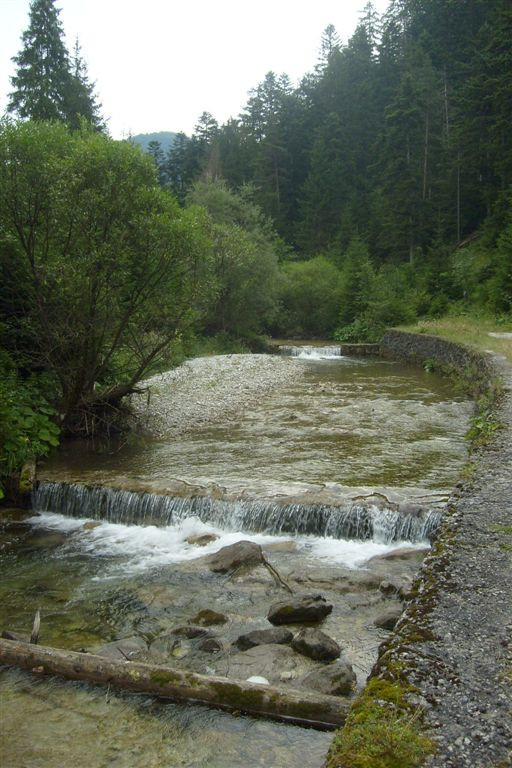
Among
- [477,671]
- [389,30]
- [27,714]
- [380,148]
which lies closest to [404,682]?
[477,671]

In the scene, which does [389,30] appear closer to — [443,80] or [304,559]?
[443,80]

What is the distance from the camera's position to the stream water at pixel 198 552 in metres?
4.37

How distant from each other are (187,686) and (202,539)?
15.2 ft

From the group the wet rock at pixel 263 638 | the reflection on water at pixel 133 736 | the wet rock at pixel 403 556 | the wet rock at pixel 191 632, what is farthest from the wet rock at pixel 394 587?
the reflection on water at pixel 133 736

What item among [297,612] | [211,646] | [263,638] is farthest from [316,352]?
[211,646]

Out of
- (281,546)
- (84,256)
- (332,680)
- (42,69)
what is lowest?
(281,546)

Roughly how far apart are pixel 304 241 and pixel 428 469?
51.2 m

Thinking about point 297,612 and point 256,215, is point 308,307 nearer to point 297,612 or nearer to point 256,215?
point 256,215

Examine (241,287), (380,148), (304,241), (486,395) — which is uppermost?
(380,148)

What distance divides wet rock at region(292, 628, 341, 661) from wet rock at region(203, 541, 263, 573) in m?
2.15

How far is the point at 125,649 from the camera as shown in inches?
231

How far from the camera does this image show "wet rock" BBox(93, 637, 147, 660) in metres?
5.73

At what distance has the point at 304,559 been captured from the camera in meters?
8.26

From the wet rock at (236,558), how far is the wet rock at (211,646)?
190 centimetres
